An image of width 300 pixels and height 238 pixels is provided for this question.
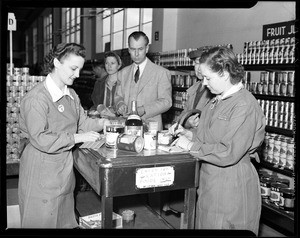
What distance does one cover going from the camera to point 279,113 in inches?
165

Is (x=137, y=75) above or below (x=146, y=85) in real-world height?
above

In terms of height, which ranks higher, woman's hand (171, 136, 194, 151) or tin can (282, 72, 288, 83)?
tin can (282, 72, 288, 83)

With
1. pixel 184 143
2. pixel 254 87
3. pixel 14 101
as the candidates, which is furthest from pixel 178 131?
pixel 14 101

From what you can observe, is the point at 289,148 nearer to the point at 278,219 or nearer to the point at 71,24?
the point at 278,219

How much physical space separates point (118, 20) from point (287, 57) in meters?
7.72

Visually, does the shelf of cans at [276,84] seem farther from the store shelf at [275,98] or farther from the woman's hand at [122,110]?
the woman's hand at [122,110]

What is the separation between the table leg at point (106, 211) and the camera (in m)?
2.14

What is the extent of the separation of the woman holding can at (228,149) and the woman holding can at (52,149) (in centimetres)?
80

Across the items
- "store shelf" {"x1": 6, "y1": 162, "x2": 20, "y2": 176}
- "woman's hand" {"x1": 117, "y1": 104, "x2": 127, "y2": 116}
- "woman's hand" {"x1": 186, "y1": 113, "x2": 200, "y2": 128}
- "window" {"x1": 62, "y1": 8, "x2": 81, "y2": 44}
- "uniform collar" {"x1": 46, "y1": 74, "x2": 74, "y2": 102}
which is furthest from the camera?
"window" {"x1": 62, "y1": 8, "x2": 81, "y2": 44}

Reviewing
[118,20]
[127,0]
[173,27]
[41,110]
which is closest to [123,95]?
[41,110]

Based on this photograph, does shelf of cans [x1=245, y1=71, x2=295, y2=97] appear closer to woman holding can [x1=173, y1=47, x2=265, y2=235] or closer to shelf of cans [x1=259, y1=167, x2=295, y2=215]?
shelf of cans [x1=259, y1=167, x2=295, y2=215]

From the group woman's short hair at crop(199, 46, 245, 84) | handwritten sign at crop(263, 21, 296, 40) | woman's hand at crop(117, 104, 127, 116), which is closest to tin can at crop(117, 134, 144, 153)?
woman's short hair at crop(199, 46, 245, 84)

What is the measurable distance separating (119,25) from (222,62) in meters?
8.95

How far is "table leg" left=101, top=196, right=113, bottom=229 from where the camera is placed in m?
2.14
